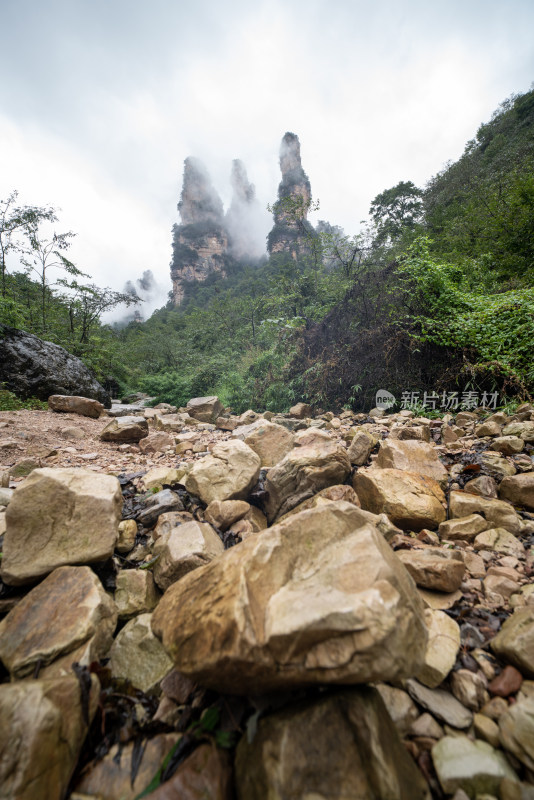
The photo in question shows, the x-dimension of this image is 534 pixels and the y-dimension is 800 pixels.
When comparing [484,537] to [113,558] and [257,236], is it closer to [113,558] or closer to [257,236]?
[113,558]

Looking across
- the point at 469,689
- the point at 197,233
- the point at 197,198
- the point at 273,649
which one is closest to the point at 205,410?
the point at 273,649

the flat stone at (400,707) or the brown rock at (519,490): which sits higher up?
the brown rock at (519,490)

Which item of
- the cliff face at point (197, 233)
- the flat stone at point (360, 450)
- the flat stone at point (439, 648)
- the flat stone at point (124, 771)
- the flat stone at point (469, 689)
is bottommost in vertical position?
the flat stone at point (124, 771)

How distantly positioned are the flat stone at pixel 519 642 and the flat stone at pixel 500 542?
0.53m

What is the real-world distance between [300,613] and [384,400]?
208 inches

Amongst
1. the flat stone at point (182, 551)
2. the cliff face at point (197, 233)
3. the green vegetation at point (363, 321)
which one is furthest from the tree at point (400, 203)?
the cliff face at point (197, 233)

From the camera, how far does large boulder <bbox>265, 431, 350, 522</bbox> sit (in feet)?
8.52

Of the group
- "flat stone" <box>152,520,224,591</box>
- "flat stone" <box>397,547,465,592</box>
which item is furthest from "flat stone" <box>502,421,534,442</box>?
"flat stone" <box>152,520,224,591</box>

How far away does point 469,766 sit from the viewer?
0.92 metres

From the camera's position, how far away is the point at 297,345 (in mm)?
8070

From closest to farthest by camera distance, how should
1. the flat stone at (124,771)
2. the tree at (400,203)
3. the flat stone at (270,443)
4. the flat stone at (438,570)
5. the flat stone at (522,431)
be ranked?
the flat stone at (124,771) → the flat stone at (438,570) → the flat stone at (522,431) → the flat stone at (270,443) → the tree at (400,203)

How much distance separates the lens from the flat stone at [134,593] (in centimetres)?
171

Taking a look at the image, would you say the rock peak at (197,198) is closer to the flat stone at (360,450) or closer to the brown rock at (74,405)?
the brown rock at (74,405)

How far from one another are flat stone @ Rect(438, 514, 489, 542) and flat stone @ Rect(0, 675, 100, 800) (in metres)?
2.14
